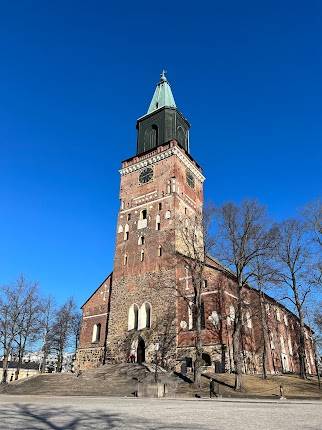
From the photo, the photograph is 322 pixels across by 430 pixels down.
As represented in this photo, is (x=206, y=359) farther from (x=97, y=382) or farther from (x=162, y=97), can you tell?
(x=162, y=97)

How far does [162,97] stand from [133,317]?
2794 cm

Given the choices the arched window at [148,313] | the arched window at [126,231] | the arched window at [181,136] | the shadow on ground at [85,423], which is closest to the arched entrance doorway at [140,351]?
the arched window at [148,313]

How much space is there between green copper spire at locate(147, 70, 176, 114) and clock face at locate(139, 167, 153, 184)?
28.6 feet

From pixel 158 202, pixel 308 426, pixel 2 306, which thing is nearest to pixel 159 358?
pixel 158 202

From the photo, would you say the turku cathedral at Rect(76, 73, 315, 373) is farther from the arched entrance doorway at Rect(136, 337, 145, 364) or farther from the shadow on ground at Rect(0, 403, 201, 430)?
the shadow on ground at Rect(0, 403, 201, 430)

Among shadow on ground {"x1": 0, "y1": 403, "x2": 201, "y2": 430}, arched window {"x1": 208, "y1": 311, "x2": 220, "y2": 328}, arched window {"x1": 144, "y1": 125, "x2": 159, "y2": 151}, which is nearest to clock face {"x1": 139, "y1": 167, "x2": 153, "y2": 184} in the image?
arched window {"x1": 144, "y1": 125, "x2": 159, "y2": 151}

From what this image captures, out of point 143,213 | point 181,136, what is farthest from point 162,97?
point 143,213

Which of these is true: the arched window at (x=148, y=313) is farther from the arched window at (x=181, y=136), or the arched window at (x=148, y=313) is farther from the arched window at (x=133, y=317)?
the arched window at (x=181, y=136)

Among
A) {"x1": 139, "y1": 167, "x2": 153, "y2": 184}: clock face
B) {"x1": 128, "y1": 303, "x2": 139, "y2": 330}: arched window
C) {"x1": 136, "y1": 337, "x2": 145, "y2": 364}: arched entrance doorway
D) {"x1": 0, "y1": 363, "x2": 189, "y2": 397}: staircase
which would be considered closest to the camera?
{"x1": 0, "y1": 363, "x2": 189, "y2": 397}: staircase

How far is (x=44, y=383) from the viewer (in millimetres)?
29531

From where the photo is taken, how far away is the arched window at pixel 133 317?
1473 inches

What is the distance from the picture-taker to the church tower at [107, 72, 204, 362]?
36.4 m

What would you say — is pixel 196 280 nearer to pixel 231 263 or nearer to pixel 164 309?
pixel 231 263

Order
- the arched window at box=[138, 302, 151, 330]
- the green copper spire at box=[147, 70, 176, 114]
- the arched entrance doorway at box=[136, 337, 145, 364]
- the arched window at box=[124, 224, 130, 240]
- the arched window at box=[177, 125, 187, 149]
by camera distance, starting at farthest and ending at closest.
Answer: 1. the green copper spire at box=[147, 70, 176, 114]
2. the arched window at box=[177, 125, 187, 149]
3. the arched window at box=[124, 224, 130, 240]
4. the arched window at box=[138, 302, 151, 330]
5. the arched entrance doorway at box=[136, 337, 145, 364]
